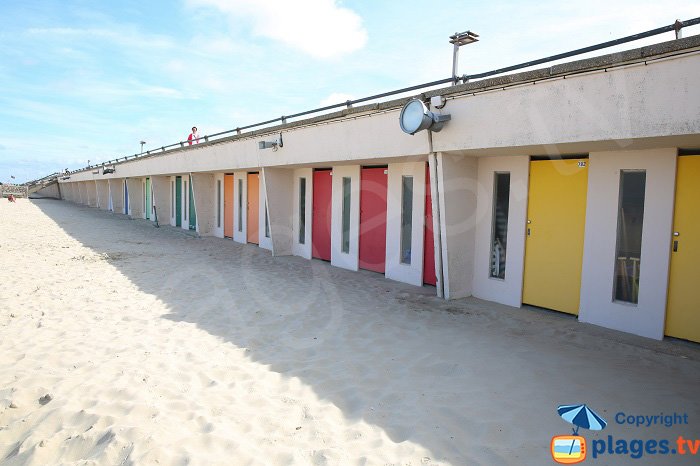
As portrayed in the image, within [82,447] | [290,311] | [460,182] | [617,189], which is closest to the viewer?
[82,447]

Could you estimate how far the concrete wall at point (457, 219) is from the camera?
7.39m

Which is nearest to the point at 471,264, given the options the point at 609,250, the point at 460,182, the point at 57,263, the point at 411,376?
the point at 460,182

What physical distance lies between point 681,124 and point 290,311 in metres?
5.40

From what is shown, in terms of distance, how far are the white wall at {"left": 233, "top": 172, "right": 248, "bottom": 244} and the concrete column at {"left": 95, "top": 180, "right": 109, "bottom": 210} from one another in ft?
75.1

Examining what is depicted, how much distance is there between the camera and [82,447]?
129 inches

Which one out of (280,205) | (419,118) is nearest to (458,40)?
(419,118)

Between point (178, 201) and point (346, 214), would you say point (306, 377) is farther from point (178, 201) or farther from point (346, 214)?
point (178, 201)

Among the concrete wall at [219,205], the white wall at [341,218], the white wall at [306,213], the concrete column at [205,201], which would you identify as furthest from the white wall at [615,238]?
the concrete column at [205,201]

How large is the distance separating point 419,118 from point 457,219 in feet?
6.21

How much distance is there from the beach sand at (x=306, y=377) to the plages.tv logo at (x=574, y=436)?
0.07 metres

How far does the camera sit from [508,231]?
751 cm

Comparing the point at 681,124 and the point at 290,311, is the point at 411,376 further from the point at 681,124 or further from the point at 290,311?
the point at 681,124

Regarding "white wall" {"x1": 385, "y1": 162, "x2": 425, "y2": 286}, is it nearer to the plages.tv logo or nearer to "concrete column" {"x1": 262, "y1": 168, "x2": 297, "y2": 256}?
"concrete column" {"x1": 262, "y1": 168, "x2": 297, "y2": 256}

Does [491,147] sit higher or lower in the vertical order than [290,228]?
higher
